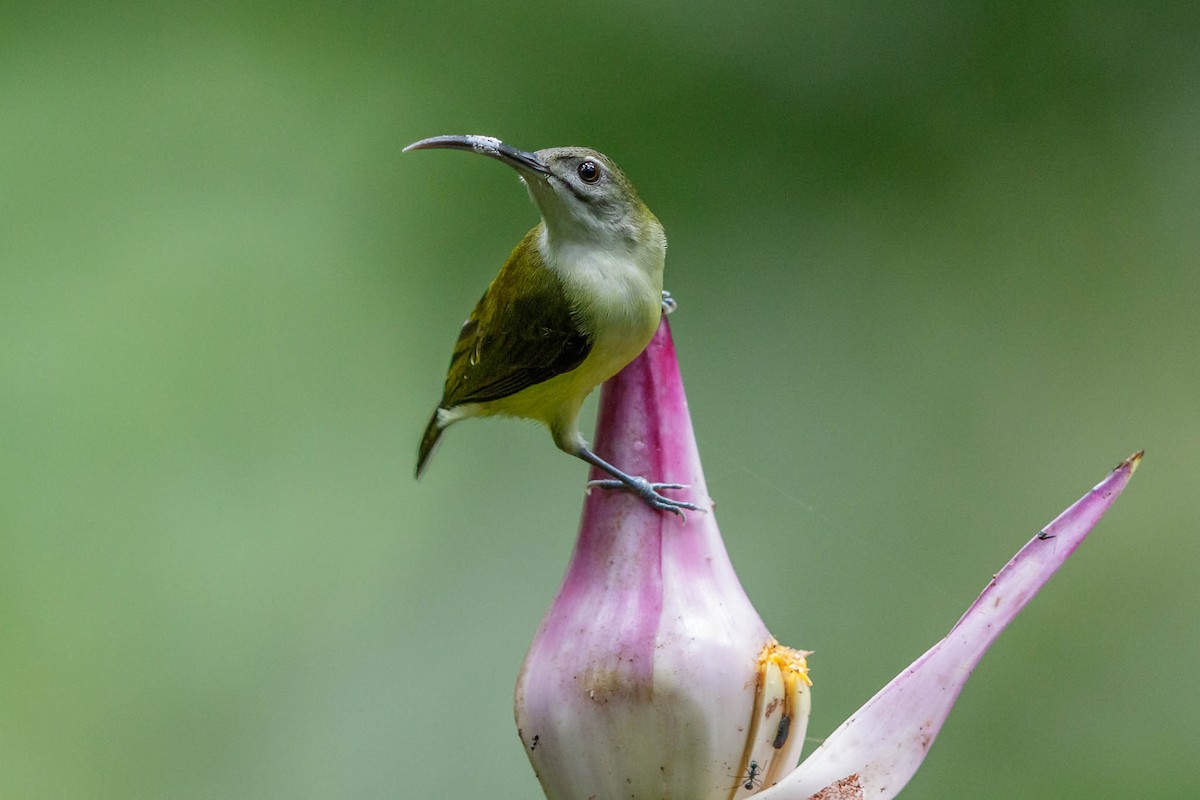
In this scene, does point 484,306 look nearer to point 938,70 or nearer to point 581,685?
point 581,685

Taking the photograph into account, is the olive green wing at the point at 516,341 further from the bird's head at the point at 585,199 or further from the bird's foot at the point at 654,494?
the bird's foot at the point at 654,494

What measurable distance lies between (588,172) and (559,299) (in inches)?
3.3

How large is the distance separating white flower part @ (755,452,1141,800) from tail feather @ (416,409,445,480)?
388 mm

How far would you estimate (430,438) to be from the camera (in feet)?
2.91

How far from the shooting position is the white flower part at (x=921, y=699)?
563 mm

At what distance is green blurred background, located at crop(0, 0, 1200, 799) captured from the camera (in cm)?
112

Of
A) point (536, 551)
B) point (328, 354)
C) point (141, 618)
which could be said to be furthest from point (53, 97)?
point (536, 551)

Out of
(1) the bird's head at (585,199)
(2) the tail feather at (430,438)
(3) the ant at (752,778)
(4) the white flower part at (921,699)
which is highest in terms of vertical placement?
(1) the bird's head at (585,199)

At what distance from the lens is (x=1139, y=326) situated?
4.11 ft

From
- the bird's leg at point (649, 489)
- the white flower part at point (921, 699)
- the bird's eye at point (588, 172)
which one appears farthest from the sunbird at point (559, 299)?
the white flower part at point (921, 699)

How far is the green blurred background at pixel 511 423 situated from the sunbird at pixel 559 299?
239mm

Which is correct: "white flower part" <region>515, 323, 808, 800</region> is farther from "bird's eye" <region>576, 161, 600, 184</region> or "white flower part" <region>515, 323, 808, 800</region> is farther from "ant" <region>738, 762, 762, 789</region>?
"bird's eye" <region>576, 161, 600, 184</region>

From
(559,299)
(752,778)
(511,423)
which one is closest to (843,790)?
(752,778)

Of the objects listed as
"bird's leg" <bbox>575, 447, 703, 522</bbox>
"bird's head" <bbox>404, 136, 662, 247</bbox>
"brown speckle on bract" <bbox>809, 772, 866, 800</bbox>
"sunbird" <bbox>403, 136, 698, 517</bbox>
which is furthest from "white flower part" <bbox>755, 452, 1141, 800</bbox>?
"bird's head" <bbox>404, 136, 662, 247</bbox>
